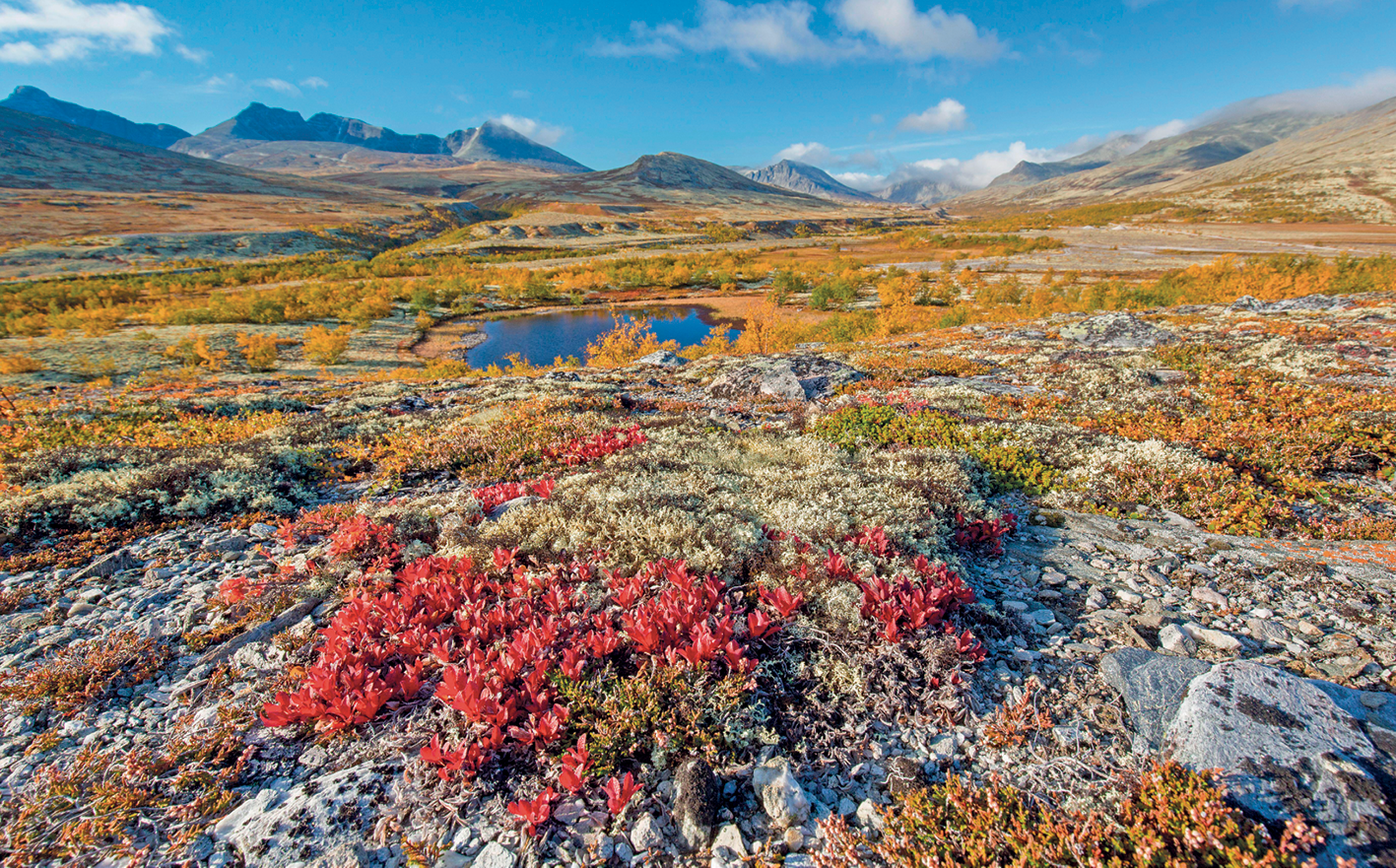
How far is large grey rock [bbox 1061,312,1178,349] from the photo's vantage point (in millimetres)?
19531

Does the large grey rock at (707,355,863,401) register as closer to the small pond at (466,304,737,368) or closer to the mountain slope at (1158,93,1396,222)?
the small pond at (466,304,737,368)

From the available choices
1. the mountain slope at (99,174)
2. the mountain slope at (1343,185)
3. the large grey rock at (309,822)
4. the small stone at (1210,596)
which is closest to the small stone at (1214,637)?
the small stone at (1210,596)

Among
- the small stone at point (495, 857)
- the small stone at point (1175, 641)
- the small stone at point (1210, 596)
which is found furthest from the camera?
the small stone at point (1210, 596)

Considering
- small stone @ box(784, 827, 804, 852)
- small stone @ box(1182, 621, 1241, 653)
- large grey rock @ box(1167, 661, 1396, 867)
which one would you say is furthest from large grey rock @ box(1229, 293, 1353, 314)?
small stone @ box(784, 827, 804, 852)

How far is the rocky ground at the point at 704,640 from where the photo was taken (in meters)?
3.33

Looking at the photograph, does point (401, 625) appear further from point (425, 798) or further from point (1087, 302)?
point (1087, 302)

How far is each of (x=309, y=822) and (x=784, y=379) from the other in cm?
1374

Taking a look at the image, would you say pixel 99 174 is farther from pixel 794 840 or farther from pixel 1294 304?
pixel 1294 304

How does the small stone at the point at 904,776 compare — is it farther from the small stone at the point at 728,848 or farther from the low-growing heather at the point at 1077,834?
the small stone at the point at 728,848

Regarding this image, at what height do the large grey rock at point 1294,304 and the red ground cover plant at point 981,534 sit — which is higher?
the large grey rock at point 1294,304

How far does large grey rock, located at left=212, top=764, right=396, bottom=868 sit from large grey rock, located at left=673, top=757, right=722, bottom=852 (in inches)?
77.1

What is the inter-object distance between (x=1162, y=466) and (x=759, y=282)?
87.2 meters

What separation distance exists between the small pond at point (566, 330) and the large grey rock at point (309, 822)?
48512 mm

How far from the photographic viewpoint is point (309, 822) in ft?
10.8
